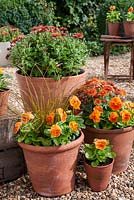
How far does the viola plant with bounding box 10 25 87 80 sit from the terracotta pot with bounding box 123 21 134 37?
2.18 metres

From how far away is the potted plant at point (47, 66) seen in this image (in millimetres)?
2994

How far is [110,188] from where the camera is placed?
258cm

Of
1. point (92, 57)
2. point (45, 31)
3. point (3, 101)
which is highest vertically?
point (45, 31)

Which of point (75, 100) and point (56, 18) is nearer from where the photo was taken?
point (75, 100)

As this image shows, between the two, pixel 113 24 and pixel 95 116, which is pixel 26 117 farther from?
pixel 113 24

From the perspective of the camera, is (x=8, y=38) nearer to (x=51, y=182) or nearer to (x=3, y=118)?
(x=3, y=118)

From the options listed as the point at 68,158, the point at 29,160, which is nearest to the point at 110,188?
the point at 68,158

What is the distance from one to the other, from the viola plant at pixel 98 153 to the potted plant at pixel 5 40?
3757 mm

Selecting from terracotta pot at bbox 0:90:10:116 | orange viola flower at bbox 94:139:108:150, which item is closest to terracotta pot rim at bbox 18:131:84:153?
orange viola flower at bbox 94:139:108:150

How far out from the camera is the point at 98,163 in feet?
8.12

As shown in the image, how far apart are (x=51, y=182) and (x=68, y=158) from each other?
0.59 feet

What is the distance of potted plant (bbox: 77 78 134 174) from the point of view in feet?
8.50

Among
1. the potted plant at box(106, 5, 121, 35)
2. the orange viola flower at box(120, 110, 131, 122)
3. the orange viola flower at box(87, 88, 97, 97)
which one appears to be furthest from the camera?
the potted plant at box(106, 5, 121, 35)

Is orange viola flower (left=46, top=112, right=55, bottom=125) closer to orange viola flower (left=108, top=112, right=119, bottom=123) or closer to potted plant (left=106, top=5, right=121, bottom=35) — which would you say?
orange viola flower (left=108, top=112, right=119, bottom=123)
